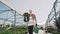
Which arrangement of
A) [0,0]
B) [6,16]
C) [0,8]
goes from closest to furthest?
[0,0] → [0,8] → [6,16]

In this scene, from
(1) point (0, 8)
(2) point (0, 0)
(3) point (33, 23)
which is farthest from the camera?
(1) point (0, 8)

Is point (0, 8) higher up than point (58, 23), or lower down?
higher up

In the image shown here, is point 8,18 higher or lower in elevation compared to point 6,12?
lower

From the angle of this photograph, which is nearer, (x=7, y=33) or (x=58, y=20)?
(x=58, y=20)

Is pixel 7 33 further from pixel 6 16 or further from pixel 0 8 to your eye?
pixel 6 16

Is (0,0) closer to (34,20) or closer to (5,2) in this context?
(5,2)

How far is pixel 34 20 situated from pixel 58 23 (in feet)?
3.79

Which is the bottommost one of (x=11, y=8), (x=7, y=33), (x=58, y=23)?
(x=7, y=33)

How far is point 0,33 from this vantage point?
20.7 ft

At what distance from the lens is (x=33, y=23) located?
5.79 meters

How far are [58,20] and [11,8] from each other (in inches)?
60.6

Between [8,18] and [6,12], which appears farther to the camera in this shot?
[8,18]

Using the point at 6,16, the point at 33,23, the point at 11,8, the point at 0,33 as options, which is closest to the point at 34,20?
the point at 33,23

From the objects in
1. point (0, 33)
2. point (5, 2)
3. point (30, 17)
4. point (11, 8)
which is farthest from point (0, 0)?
point (0, 33)
